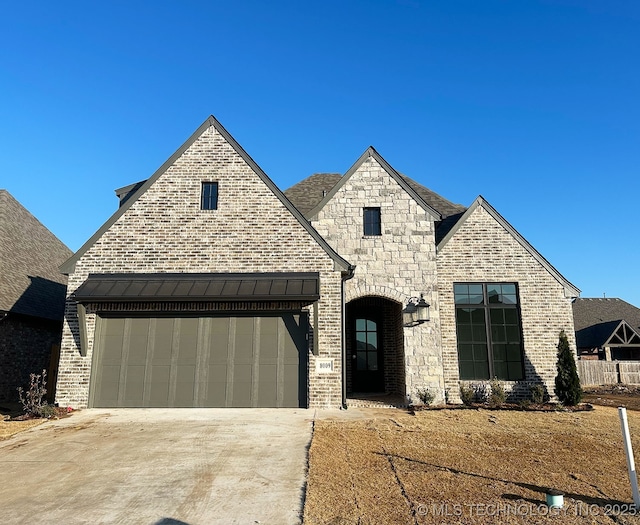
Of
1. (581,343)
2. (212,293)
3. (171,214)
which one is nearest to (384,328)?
(212,293)

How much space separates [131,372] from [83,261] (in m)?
3.34

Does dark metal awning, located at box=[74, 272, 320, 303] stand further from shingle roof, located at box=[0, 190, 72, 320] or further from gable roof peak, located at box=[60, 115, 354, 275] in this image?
shingle roof, located at box=[0, 190, 72, 320]

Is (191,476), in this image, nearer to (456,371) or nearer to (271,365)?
(271,365)

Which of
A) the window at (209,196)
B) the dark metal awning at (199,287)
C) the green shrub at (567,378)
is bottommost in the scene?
the green shrub at (567,378)

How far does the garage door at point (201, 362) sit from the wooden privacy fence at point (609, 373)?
19.5 m

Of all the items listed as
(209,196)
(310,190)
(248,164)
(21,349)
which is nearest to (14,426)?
(21,349)

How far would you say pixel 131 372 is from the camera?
11445 mm

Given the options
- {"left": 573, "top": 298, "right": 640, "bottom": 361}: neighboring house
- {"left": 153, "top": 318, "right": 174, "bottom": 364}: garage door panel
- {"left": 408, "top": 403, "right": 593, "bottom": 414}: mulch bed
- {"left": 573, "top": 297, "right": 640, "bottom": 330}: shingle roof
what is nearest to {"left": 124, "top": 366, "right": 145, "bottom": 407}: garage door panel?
{"left": 153, "top": 318, "right": 174, "bottom": 364}: garage door panel

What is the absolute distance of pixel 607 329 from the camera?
29562 millimetres

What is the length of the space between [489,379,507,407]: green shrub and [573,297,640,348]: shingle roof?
20.7 metres

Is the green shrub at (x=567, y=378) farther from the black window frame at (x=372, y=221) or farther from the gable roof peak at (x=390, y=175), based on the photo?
the black window frame at (x=372, y=221)

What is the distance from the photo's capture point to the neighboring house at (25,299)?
1384 centimetres

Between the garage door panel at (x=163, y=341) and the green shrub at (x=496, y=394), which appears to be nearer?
the garage door panel at (x=163, y=341)

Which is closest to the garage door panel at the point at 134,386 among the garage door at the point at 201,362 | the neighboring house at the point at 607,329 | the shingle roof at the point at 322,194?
the garage door at the point at 201,362
